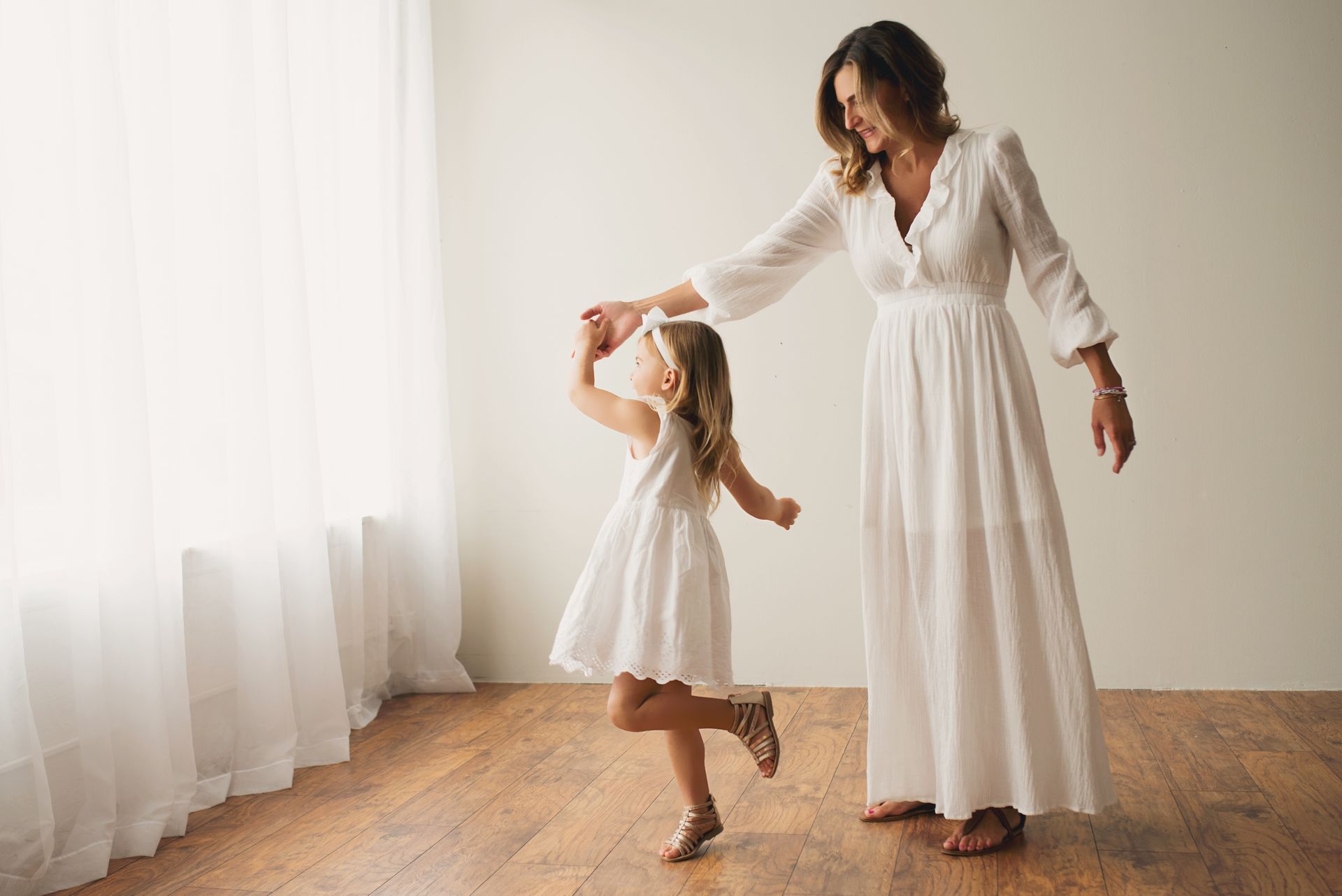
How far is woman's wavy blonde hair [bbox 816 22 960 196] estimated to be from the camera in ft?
6.60

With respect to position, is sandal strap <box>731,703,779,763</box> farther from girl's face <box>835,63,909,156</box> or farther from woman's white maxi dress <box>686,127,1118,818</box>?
girl's face <box>835,63,909,156</box>

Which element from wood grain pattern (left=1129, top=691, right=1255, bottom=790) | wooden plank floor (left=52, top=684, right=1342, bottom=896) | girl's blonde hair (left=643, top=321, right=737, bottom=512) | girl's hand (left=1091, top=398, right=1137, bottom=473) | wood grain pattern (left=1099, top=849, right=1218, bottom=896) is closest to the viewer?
wood grain pattern (left=1099, top=849, right=1218, bottom=896)

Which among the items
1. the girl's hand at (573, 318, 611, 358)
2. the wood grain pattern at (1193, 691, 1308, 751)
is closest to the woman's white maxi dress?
the girl's hand at (573, 318, 611, 358)

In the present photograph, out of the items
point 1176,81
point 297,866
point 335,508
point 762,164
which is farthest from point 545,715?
point 1176,81

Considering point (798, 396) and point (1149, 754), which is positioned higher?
point (798, 396)

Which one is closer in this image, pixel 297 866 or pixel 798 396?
pixel 297 866

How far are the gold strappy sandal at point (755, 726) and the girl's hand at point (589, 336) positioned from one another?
0.75 m

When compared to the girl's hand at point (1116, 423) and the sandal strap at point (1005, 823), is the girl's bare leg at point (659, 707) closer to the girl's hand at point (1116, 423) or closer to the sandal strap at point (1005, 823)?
the sandal strap at point (1005, 823)

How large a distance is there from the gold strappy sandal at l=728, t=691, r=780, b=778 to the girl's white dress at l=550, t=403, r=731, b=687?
0.23ft

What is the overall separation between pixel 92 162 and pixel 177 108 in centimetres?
43

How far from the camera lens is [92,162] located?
2191 millimetres

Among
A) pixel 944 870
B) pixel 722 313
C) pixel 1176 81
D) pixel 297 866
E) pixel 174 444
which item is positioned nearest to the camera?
pixel 944 870

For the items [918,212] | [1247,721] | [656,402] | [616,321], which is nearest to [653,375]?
[656,402]

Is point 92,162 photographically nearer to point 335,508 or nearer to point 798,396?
point 335,508
